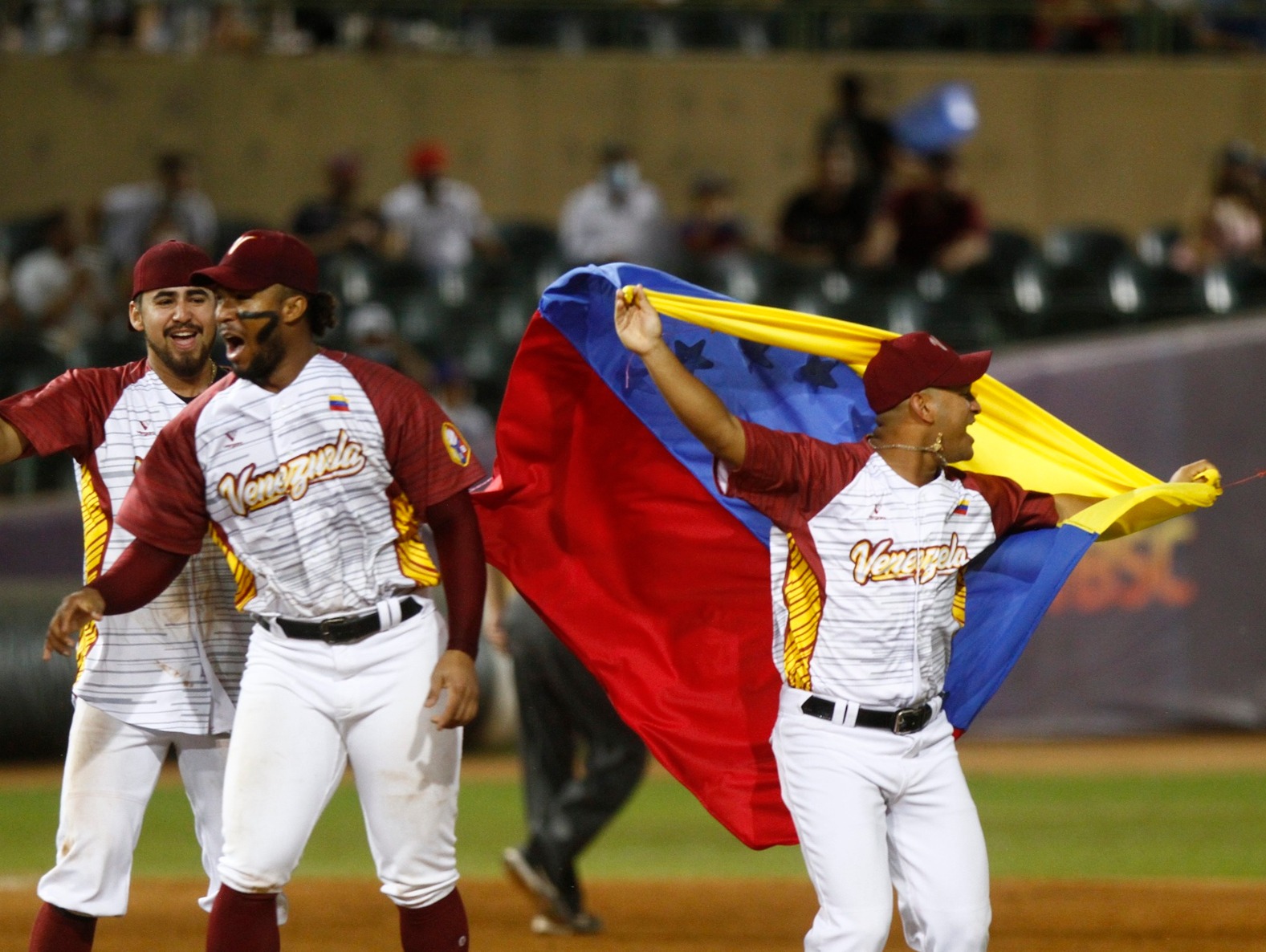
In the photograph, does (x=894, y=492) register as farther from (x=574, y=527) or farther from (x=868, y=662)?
(x=574, y=527)

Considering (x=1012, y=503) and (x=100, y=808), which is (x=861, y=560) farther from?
(x=100, y=808)

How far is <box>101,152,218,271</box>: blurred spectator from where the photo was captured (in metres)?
12.1

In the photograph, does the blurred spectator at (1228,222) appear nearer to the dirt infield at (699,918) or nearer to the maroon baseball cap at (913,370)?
the dirt infield at (699,918)

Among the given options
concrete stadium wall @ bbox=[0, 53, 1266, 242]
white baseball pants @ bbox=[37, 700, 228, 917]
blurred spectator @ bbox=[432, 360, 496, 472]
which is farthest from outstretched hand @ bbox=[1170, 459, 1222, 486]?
concrete stadium wall @ bbox=[0, 53, 1266, 242]

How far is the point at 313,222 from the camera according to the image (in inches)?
491

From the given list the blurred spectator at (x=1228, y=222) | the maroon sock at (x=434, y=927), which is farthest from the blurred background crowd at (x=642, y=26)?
the maroon sock at (x=434, y=927)

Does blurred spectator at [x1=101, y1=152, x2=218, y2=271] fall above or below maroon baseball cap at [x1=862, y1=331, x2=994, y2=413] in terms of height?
below

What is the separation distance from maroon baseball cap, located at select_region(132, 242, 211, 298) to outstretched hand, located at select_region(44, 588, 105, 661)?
876 millimetres

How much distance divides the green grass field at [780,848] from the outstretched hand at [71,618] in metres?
3.48

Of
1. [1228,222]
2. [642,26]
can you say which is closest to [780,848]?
[1228,222]

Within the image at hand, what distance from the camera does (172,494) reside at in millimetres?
4215

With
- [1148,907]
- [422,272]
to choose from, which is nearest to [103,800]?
[1148,907]

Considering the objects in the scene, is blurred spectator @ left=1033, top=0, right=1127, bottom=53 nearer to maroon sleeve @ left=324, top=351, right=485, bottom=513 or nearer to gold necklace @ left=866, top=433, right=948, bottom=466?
gold necklace @ left=866, top=433, right=948, bottom=466

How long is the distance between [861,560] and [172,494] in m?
1.71
